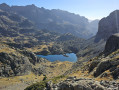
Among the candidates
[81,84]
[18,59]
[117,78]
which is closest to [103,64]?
[117,78]

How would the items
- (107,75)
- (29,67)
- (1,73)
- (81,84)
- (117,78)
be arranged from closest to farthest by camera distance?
1. (81,84)
2. (117,78)
3. (107,75)
4. (1,73)
5. (29,67)

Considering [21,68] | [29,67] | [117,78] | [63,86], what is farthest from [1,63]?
[117,78]

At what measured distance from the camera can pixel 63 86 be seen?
108 ft

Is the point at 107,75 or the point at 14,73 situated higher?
the point at 107,75

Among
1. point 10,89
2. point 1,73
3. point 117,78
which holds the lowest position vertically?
point 10,89

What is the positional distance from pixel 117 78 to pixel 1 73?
86.3 m

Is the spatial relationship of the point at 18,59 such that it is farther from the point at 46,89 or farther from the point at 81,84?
the point at 81,84

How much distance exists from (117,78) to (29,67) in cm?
10028

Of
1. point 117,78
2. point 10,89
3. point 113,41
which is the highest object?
point 113,41

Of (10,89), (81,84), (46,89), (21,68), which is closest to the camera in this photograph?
(81,84)

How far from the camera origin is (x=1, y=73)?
98312 millimetres

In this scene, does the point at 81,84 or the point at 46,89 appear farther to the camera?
the point at 46,89

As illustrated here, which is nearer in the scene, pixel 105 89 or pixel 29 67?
pixel 105 89

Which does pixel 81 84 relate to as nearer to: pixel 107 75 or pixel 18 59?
pixel 107 75
